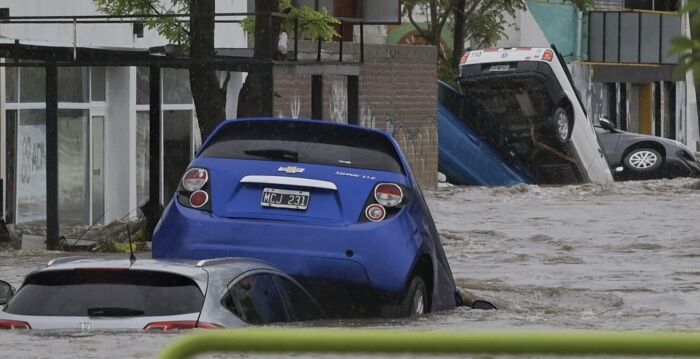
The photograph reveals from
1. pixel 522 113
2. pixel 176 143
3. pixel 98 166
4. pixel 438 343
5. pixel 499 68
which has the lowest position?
pixel 98 166

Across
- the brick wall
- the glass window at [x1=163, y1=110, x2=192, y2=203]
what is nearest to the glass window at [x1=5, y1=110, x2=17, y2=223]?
the glass window at [x1=163, y1=110, x2=192, y2=203]

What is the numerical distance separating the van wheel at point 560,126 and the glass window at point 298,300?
865 inches

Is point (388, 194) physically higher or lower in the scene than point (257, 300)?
higher

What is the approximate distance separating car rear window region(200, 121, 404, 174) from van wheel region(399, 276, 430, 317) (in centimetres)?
69

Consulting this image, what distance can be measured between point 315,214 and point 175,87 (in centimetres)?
1642

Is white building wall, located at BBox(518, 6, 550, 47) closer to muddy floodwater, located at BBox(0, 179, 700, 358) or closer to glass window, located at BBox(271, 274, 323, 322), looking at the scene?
muddy floodwater, located at BBox(0, 179, 700, 358)

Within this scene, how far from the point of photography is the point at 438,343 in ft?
11.0

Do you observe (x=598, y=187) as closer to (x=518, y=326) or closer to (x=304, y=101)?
(x=304, y=101)

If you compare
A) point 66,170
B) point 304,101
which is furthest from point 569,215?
point 66,170

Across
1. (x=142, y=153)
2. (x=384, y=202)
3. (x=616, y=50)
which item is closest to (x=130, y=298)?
(x=384, y=202)

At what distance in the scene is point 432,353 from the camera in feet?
11.1

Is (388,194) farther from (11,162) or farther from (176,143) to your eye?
(176,143)

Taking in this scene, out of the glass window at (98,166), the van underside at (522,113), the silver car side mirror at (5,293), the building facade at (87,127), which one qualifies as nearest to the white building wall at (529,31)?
the van underside at (522,113)

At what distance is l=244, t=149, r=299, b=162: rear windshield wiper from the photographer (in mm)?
9984
